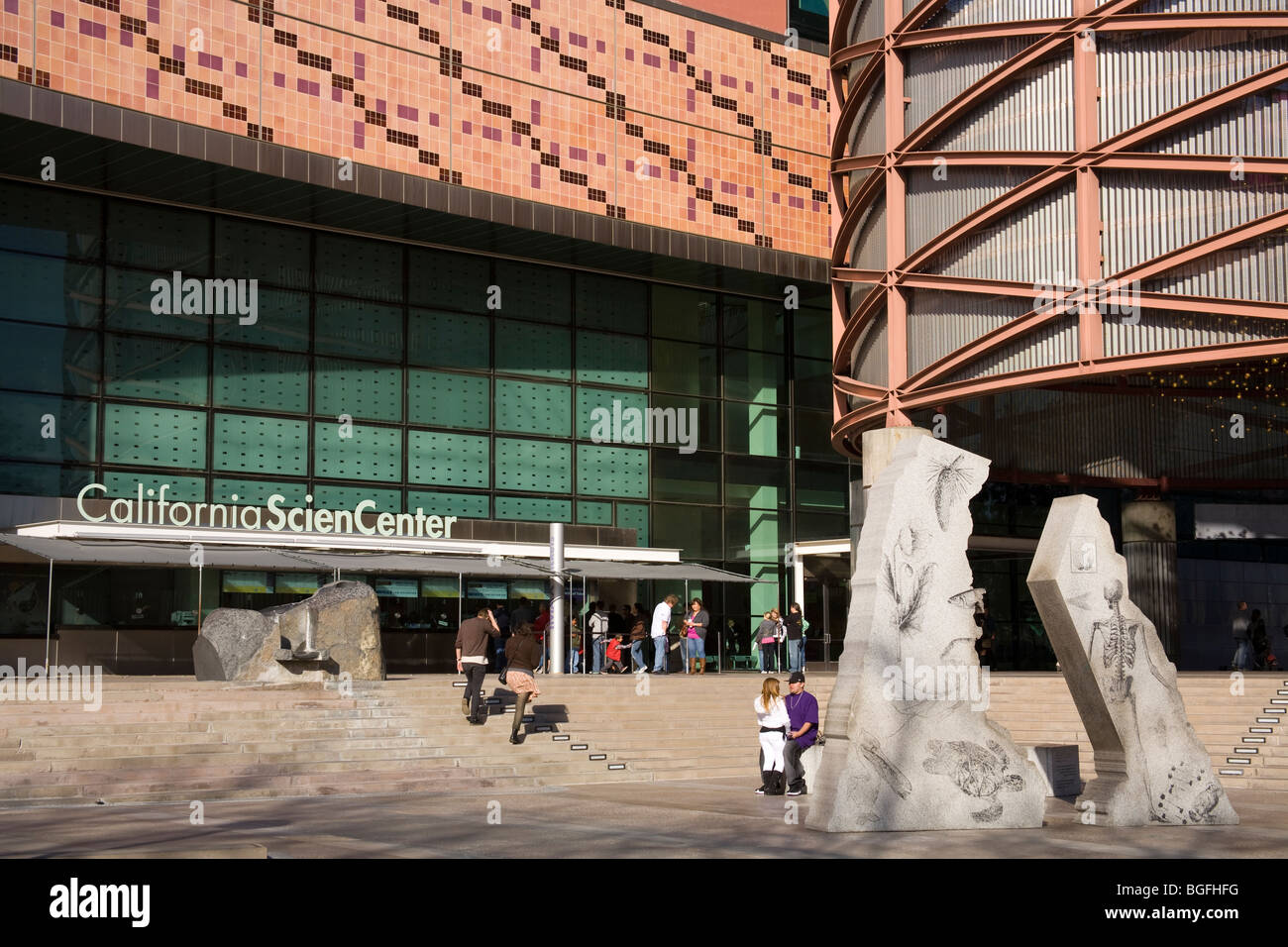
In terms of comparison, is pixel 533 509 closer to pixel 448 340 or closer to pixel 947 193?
pixel 448 340

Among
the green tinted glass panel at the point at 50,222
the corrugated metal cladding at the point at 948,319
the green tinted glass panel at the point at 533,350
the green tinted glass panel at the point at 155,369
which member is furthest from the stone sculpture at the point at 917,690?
the green tinted glass panel at the point at 533,350

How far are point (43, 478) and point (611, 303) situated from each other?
15.9 m

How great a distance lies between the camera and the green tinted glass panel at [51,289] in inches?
1284

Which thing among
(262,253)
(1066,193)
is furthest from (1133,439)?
(262,253)

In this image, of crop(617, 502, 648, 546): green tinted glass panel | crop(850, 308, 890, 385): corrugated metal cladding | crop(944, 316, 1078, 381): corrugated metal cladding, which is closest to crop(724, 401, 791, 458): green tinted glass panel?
crop(617, 502, 648, 546): green tinted glass panel

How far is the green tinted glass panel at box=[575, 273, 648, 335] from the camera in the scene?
41062 mm

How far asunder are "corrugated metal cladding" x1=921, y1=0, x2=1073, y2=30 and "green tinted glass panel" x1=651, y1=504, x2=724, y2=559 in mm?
15847

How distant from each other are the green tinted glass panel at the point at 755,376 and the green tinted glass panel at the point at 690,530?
3610 millimetres

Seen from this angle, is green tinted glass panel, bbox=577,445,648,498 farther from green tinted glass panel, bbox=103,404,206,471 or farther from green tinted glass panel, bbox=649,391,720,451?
green tinted glass panel, bbox=103,404,206,471

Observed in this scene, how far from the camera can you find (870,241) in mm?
33188

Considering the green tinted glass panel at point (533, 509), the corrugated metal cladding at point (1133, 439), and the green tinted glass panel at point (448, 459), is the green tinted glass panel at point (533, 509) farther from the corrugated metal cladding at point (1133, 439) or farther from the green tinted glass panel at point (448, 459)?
the corrugated metal cladding at point (1133, 439)
